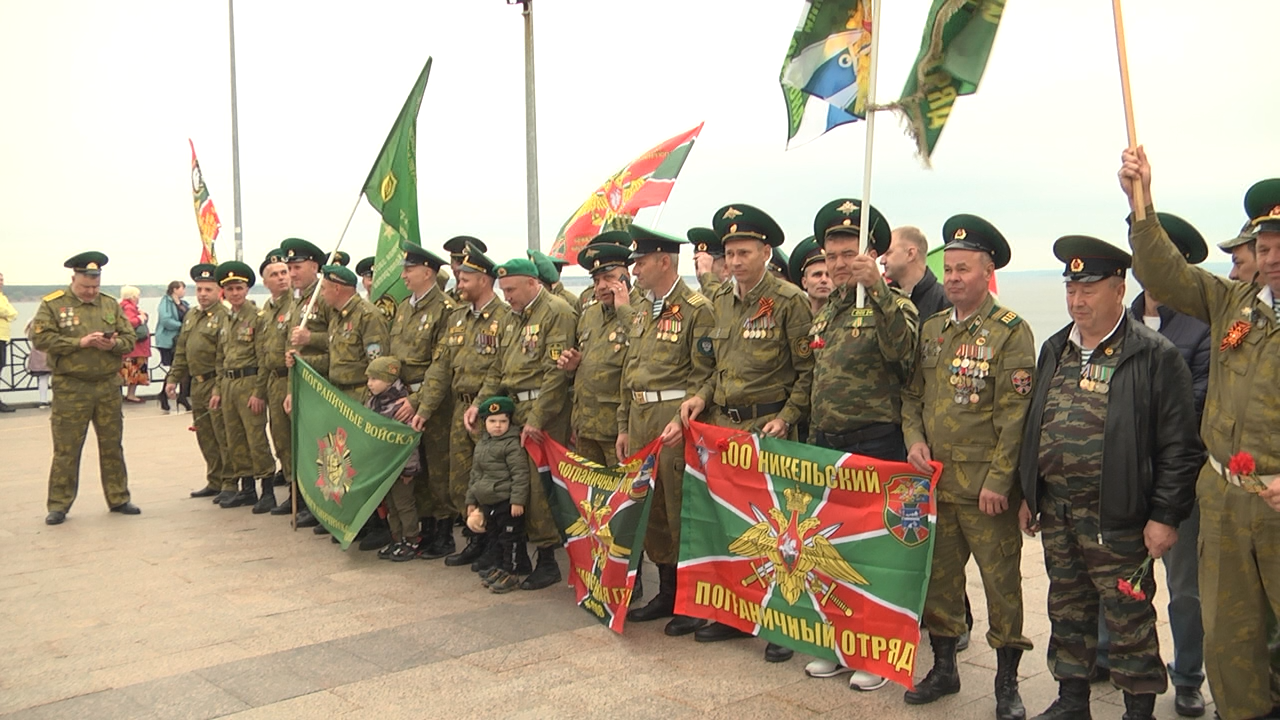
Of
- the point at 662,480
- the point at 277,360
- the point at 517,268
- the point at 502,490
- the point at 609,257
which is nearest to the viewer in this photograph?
the point at 662,480

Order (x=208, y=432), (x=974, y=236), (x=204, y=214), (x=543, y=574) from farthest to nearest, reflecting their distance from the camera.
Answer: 1. (x=204, y=214)
2. (x=208, y=432)
3. (x=543, y=574)
4. (x=974, y=236)

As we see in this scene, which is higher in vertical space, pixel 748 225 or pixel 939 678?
pixel 748 225

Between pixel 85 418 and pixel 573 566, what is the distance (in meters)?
5.18

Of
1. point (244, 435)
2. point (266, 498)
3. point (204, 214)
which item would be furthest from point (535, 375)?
point (204, 214)

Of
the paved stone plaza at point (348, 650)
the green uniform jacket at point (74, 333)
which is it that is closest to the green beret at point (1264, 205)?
the paved stone plaza at point (348, 650)

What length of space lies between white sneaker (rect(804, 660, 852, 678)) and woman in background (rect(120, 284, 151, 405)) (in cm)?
1507

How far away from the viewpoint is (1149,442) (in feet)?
12.9

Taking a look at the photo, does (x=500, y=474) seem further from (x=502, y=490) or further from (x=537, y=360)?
(x=537, y=360)

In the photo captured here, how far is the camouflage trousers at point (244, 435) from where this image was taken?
9438 millimetres

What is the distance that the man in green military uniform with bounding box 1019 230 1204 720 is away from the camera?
12.8 feet

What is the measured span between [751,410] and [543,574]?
1991 mm

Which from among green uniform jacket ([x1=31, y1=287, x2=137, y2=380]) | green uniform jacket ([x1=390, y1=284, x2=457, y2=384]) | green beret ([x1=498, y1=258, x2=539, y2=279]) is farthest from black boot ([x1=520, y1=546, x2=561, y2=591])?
green uniform jacket ([x1=31, y1=287, x2=137, y2=380])

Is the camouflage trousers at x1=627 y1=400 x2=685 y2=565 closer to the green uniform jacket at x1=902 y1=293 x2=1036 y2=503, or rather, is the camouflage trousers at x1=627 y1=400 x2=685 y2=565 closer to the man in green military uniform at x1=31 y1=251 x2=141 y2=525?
the green uniform jacket at x1=902 y1=293 x2=1036 y2=503

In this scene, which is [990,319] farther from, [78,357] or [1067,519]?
[78,357]
